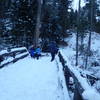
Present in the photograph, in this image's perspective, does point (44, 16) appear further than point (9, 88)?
Yes

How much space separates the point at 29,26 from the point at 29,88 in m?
30.6

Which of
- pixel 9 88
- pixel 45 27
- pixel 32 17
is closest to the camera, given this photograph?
pixel 9 88

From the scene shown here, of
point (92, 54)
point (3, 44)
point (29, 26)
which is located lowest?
point (92, 54)

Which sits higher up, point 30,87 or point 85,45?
point 30,87

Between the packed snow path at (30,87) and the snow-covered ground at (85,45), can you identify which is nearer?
the packed snow path at (30,87)

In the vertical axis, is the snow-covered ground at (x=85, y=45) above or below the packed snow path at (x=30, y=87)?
below

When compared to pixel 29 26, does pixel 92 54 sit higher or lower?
lower

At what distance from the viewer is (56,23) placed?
47781 millimetres

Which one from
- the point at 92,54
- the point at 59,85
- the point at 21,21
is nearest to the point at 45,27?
the point at 21,21

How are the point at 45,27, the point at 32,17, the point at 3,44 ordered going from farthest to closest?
the point at 45,27
the point at 3,44
the point at 32,17

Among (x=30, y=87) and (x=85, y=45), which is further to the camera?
(x=85, y=45)

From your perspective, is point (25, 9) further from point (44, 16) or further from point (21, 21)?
point (44, 16)

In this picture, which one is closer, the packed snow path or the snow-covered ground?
the packed snow path

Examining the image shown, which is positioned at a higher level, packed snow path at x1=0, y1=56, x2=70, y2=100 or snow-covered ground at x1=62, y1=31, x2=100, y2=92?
packed snow path at x1=0, y1=56, x2=70, y2=100
